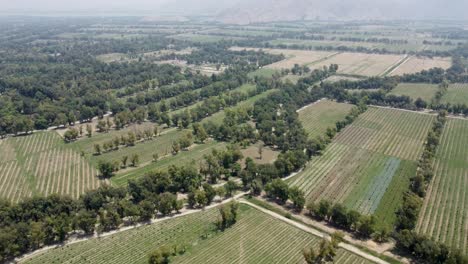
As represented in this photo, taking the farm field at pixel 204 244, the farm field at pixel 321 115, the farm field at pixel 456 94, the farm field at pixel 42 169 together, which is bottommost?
the farm field at pixel 42 169

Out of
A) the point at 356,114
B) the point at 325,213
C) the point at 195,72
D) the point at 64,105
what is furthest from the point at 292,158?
the point at 195,72

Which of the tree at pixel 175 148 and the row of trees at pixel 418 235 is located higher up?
the row of trees at pixel 418 235

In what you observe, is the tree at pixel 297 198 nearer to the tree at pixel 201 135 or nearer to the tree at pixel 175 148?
the tree at pixel 175 148

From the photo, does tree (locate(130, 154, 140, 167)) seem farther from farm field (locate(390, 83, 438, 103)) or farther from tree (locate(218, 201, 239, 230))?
farm field (locate(390, 83, 438, 103))

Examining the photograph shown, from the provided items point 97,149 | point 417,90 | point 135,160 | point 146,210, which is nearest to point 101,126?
point 97,149

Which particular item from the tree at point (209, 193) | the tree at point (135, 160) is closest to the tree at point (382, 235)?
the tree at point (209, 193)

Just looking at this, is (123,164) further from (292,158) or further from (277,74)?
(277,74)
